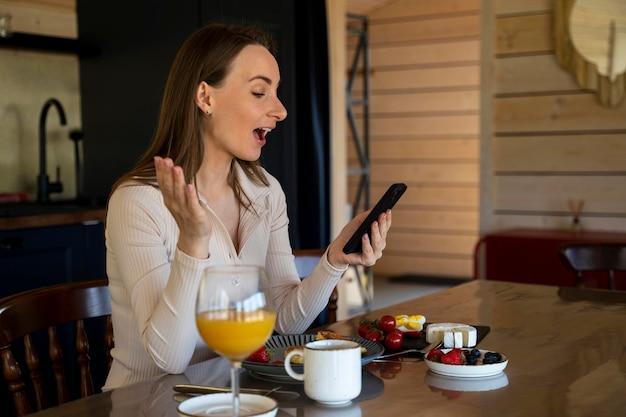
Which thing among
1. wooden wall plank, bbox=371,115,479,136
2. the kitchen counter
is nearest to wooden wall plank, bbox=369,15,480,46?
Answer: wooden wall plank, bbox=371,115,479,136

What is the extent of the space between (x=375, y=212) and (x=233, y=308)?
2.32 ft

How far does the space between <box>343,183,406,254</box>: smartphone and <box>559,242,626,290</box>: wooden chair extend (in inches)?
36.5

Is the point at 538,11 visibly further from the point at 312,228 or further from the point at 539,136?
the point at 312,228

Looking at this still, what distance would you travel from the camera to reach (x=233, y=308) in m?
0.97

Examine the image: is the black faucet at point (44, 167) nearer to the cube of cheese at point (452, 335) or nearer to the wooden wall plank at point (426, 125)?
the cube of cheese at point (452, 335)

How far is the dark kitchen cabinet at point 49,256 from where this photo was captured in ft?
10.1

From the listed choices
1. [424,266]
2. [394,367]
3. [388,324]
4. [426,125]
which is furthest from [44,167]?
[424,266]

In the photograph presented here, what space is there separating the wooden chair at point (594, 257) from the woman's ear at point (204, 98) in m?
1.12

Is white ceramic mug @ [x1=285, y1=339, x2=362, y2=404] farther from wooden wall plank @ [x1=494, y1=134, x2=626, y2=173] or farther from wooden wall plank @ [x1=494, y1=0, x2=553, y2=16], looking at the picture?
wooden wall plank @ [x1=494, y1=0, x2=553, y2=16]

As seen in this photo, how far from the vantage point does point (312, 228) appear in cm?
449

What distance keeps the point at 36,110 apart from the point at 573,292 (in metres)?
2.60

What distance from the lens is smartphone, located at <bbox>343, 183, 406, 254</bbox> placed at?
160 centimetres

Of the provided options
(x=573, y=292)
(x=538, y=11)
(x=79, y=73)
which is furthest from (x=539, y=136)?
(x=79, y=73)

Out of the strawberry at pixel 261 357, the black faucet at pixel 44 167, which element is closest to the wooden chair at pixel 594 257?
the strawberry at pixel 261 357
